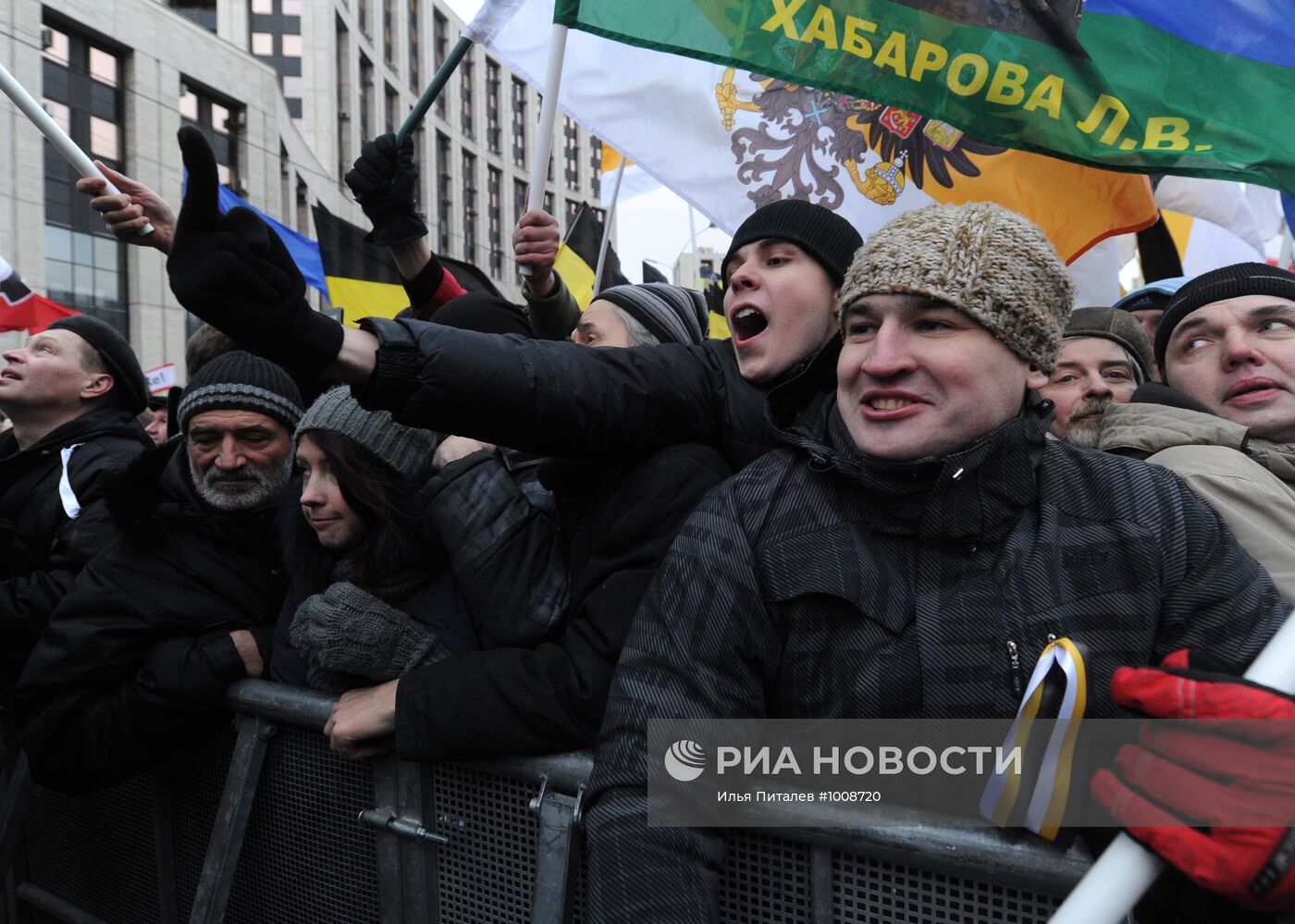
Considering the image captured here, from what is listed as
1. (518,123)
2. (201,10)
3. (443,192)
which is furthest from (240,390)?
(518,123)

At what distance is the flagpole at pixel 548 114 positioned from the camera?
8.45 feet

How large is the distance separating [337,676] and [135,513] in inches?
33.5

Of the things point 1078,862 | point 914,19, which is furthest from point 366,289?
point 1078,862

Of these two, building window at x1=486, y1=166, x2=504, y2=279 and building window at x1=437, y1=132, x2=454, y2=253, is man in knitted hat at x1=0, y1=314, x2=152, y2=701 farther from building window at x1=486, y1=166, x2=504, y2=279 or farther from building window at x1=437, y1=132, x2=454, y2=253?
building window at x1=486, y1=166, x2=504, y2=279

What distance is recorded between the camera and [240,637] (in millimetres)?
2336

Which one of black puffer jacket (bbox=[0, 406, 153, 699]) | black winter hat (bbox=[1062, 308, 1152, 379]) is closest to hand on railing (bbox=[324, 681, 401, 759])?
black puffer jacket (bbox=[0, 406, 153, 699])

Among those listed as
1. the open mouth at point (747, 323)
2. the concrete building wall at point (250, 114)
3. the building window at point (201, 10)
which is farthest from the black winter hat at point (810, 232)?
the building window at point (201, 10)

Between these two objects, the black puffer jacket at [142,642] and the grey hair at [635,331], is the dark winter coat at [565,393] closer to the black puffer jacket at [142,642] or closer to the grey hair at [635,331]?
the grey hair at [635,331]

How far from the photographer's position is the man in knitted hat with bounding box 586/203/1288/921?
143cm

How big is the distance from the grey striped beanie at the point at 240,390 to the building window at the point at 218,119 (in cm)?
2689

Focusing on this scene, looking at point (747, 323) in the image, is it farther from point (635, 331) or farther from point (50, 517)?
point (50, 517)

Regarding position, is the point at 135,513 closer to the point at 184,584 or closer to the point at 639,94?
the point at 184,584

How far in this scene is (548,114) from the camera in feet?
8.84

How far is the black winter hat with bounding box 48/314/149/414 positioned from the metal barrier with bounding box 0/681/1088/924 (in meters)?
1.67
